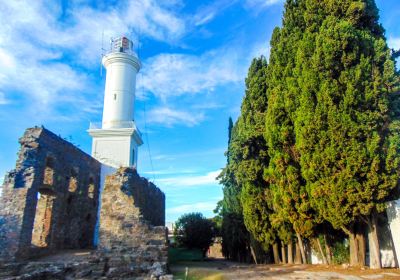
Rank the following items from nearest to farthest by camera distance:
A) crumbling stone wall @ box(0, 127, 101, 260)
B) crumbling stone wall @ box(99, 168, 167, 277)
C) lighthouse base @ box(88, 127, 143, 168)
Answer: crumbling stone wall @ box(99, 168, 167, 277)
crumbling stone wall @ box(0, 127, 101, 260)
lighthouse base @ box(88, 127, 143, 168)

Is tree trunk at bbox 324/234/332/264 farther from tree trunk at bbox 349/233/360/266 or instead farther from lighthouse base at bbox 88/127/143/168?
lighthouse base at bbox 88/127/143/168

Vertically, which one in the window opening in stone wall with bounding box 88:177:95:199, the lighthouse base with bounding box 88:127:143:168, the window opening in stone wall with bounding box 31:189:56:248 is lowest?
the window opening in stone wall with bounding box 31:189:56:248

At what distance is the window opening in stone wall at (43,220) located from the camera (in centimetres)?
1603

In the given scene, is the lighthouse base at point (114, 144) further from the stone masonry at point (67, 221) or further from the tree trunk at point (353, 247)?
the tree trunk at point (353, 247)

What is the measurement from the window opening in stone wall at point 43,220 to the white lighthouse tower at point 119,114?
631 cm

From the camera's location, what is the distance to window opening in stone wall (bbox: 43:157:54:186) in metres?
16.4

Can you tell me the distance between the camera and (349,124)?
11445mm

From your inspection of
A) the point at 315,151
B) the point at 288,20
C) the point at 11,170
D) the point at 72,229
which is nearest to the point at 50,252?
the point at 72,229

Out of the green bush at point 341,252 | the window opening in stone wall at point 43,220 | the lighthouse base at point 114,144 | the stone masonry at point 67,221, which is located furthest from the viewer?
the lighthouse base at point 114,144

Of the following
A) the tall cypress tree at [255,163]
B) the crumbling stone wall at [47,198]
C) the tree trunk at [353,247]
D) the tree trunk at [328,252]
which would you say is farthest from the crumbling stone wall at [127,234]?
the tree trunk at [328,252]

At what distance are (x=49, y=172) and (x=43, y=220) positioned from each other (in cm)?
230

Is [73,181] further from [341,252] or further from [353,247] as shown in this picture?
[353,247]

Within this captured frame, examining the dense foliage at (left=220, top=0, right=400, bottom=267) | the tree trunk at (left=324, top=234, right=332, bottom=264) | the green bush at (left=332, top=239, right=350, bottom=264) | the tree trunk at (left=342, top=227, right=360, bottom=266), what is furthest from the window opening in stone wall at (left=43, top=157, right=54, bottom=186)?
the green bush at (left=332, top=239, right=350, bottom=264)

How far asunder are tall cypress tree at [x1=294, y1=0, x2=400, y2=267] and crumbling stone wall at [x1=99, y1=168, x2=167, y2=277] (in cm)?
623
